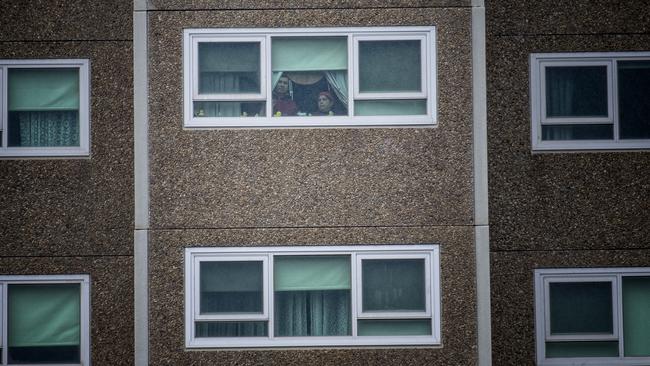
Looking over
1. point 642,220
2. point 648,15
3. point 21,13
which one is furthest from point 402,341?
point 21,13

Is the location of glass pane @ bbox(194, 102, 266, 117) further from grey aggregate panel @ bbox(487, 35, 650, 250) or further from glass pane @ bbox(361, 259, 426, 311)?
grey aggregate panel @ bbox(487, 35, 650, 250)

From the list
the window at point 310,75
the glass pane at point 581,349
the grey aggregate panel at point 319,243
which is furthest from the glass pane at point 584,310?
the window at point 310,75

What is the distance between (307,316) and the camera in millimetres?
6352

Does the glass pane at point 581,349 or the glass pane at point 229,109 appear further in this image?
the glass pane at point 581,349

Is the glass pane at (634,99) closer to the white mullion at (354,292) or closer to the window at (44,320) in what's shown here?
the white mullion at (354,292)

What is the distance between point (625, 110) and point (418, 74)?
7.84ft

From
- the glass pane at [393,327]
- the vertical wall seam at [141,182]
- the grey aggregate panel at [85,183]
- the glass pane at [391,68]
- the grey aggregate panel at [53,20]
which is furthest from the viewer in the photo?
the grey aggregate panel at [53,20]

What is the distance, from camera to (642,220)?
6594mm

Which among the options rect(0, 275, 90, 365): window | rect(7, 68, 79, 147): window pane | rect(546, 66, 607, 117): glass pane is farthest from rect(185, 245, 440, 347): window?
rect(546, 66, 607, 117): glass pane

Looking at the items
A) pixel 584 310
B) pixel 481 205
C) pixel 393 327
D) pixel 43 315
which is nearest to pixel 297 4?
pixel 481 205

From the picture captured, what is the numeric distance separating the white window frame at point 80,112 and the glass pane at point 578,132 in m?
5.05

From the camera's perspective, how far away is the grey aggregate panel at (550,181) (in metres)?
6.61

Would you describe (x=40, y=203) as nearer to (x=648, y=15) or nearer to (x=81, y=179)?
(x=81, y=179)

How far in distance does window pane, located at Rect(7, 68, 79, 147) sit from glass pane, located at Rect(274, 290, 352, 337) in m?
2.91
